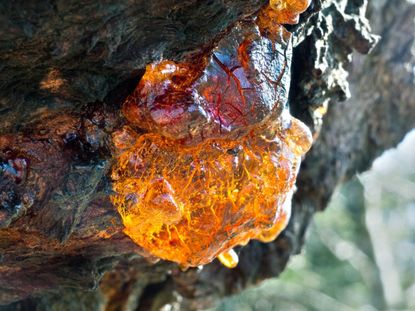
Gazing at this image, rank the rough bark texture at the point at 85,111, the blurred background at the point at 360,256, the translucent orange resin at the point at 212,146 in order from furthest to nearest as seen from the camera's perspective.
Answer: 1. the blurred background at the point at 360,256
2. the translucent orange resin at the point at 212,146
3. the rough bark texture at the point at 85,111

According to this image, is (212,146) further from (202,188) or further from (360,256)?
(360,256)

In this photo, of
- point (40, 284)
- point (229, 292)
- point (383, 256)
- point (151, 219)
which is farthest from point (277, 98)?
point (383, 256)

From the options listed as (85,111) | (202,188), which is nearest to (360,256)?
(202,188)

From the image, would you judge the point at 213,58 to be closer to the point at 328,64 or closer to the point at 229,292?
the point at 328,64

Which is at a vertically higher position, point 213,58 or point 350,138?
point 213,58

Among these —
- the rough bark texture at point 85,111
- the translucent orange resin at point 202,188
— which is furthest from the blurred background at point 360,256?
the translucent orange resin at point 202,188

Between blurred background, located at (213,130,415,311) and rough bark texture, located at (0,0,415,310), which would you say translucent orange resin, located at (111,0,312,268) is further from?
blurred background, located at (213,130,415,311)

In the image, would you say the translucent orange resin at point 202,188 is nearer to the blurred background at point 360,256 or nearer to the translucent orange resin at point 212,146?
the translucent orange resin at point 212,146
